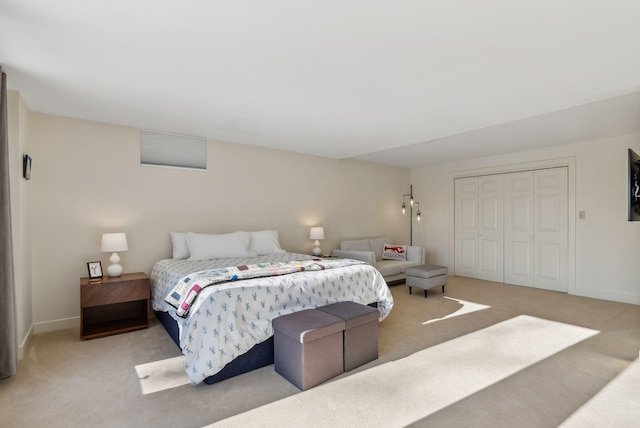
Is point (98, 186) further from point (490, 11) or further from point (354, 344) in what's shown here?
point (490, 11)


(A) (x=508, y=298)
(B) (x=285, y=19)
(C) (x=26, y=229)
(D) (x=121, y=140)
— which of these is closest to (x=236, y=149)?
(D) (x=121, y=140)

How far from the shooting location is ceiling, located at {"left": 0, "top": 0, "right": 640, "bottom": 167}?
71.0 inches

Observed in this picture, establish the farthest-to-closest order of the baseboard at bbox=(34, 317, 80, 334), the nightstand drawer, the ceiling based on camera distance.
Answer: the baseboard at bbox=(34, 317, 80, 334) → the nightstand drawer → the ceiling

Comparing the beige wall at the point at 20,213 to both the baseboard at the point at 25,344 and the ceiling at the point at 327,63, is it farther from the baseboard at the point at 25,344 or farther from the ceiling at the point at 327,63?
the ceiling at the point at 327,63

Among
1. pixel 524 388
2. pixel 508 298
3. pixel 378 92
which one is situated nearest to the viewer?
pixel 524 388

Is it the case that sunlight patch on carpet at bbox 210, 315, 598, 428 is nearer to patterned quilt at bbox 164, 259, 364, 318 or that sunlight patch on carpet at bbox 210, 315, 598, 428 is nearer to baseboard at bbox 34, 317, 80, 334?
patterned quilt at bbox 164, 259, 364, 318

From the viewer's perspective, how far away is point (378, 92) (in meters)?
2.95

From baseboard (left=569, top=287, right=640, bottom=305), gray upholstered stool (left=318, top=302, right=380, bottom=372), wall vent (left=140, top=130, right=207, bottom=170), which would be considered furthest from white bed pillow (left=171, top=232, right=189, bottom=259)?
baseboard (left=569, top=287, right=640, bottom=305)

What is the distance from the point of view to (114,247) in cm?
356

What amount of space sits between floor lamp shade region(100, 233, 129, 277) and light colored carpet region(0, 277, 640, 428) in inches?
28.2

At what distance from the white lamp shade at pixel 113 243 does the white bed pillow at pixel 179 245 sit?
0.61m

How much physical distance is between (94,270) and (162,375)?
167cm

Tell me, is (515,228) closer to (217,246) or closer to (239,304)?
(217,246)

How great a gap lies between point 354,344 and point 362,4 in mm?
2360
